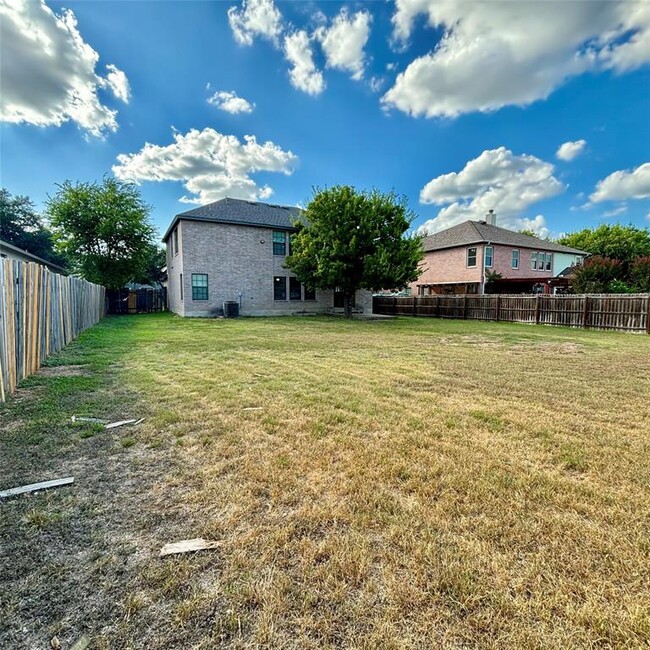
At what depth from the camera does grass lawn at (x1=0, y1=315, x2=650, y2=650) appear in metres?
1.42

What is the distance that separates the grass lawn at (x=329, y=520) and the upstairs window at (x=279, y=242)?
16.9 m

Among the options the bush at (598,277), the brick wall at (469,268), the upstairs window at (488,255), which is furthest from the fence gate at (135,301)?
the bush at (598,277)

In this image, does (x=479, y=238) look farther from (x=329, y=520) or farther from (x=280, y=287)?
(x=329, y=520)

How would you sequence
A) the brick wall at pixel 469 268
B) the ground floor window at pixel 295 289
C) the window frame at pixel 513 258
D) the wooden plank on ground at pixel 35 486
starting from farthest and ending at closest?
1. the window frame at pixel 513 258
2. the brick wall at pixel 469 268
3. the ground floor window at pixel 295 289
4. the wooden plank on ground at pixel 35 486

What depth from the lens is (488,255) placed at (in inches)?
1042

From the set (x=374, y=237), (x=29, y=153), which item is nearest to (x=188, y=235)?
(x=29, y=153)

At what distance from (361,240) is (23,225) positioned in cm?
3871

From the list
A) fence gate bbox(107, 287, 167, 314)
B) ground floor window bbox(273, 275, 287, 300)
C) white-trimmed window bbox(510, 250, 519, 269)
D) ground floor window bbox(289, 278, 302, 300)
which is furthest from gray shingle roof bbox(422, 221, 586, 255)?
fence gate bbox(107, 287, 167, 314)

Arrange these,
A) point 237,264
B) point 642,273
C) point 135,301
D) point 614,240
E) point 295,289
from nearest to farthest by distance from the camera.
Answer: point 237,264 → point 642,273 → point 295,289 → point 135,301 → point 614,240

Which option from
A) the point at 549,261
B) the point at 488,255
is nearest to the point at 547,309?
the point at 488,255

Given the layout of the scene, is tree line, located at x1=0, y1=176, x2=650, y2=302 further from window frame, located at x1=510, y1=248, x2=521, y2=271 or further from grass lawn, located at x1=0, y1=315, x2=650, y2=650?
grass lawn, located at x1=0, y1=315, x2=650, y2=650

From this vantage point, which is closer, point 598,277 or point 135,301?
point 598,277

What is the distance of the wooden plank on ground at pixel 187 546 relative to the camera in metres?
1.83

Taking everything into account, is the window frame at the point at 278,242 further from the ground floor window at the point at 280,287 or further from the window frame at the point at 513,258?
the window frame at the point at 513,258
